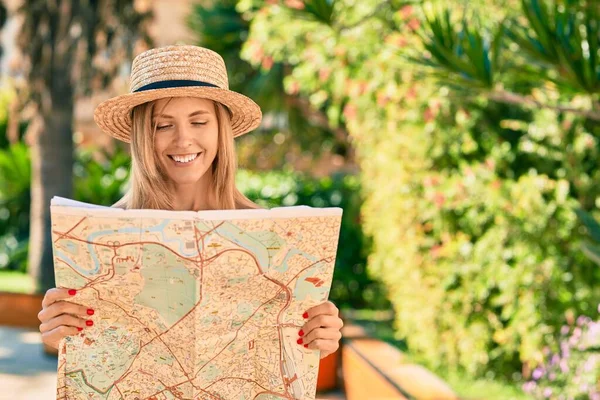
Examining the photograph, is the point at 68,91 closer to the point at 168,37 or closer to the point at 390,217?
the point at 390,217

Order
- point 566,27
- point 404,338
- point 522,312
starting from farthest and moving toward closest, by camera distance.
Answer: point 404,338 → point 522,312 → point 566,27

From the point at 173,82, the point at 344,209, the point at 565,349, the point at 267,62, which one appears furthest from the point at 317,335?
the point at 344,209

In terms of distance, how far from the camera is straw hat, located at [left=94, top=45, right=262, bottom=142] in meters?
2.05

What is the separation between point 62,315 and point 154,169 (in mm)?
419

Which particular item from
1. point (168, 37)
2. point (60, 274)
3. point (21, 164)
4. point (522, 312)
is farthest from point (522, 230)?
point (168, 37)

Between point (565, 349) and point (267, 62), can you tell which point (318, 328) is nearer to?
point (565, 349)

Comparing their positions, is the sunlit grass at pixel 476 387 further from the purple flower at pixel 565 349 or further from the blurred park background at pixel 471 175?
the purple flower at pixel 565 349

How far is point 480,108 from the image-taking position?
6.07 metres

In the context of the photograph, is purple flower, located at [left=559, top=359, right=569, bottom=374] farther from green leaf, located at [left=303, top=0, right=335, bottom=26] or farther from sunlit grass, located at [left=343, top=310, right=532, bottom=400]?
green leaf, located at [left=303, top=0, right=335, bottom=26]

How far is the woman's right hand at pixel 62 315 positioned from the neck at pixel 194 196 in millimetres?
412

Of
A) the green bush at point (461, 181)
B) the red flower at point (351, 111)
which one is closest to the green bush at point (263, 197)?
the red flower at point (351, 111)

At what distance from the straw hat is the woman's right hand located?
51 centimetres

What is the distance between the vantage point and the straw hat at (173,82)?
2053 mm

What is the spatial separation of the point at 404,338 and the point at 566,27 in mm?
4439
